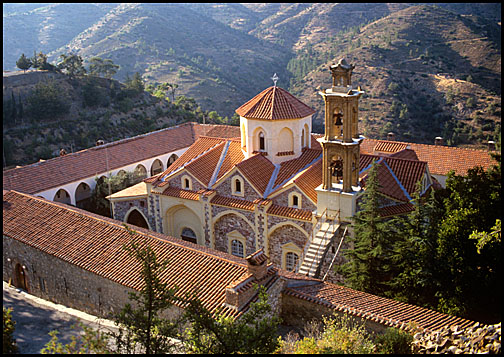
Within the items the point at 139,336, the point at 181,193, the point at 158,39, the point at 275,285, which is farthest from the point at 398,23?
the point at 139,336

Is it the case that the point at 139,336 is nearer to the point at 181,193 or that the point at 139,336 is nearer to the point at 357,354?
the point at 357,354

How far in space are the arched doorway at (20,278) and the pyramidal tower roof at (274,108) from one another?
12799mm

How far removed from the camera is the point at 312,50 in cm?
10425

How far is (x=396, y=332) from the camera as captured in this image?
45.5 feet

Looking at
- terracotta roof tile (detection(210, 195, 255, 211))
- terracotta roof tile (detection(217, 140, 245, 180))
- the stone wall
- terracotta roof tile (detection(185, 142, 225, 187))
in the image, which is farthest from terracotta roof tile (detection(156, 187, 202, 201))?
the stone wall

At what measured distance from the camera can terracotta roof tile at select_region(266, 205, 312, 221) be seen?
2305 centimetres

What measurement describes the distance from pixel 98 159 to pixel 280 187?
17.4 meters

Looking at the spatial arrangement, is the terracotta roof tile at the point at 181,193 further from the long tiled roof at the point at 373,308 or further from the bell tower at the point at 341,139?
the long tiled roof at the point at 373,308

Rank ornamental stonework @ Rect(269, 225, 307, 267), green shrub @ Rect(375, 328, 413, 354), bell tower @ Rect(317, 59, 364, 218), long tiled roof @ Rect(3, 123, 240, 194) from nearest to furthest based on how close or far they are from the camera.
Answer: green shrub @ Rect(375, 328, 413, 354)
bell tower @ Rect(317, 59, 364, 218)
ornamental stonework @ Rect(269, 225, 307, 267)
long tiled roof @ Rect(3, 123, 240, 194)

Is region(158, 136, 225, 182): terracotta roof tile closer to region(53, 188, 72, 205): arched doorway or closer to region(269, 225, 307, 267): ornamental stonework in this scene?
region(269, 225, 307, 267): ornamental stonework

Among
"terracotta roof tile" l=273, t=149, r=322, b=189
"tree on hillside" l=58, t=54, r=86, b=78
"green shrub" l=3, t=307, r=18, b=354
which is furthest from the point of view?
"tree on hillside" l=58, t=54, r=86, b=78

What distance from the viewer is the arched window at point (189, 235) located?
27428 millimetres

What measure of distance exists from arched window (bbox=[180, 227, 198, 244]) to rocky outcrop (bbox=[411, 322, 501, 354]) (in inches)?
599

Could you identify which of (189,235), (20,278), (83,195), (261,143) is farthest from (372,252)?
(83,195)
